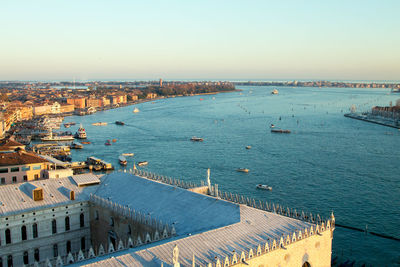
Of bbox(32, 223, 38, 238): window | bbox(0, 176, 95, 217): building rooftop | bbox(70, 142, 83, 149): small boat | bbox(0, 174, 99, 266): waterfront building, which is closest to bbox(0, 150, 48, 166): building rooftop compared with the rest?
bbox(0, 176, 95, 217): building rooftop

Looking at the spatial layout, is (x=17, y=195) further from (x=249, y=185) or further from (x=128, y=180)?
(x=249, y=185)

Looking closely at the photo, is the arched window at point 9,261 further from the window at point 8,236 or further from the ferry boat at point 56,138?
the ferry boat at point 56,138

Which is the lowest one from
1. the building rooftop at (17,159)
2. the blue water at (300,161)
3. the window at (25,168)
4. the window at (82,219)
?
the blue water at (300,161)

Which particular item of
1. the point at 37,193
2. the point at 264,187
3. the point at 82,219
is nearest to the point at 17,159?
the point at 37,193

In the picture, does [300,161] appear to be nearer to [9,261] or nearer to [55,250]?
[55,250]

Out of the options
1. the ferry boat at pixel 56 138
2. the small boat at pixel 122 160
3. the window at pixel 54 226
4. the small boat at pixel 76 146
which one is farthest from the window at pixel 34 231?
the ferry boat at pixel 56 138

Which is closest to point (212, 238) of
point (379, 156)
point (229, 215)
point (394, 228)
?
point (229, 215)
